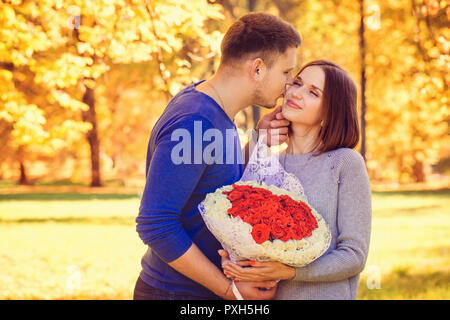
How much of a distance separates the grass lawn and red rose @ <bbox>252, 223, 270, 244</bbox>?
190 inches

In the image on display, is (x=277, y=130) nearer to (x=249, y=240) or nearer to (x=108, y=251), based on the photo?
(x=249, y=240)

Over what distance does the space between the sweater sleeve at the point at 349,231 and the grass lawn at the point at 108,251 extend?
4326 mm

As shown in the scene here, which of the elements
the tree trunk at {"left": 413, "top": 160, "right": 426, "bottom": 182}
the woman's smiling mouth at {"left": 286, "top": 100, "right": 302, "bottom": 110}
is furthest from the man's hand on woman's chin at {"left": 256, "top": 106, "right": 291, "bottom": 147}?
the tree trunk at {"left": 413, "top": 160, "right": 426, "bottom": 182}

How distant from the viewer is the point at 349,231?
2420mm

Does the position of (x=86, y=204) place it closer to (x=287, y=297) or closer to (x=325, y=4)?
(x=325, y=4)

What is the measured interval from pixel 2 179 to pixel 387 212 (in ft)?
70.1

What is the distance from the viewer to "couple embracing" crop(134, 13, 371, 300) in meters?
2.18

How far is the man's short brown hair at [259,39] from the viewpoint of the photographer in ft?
8.34

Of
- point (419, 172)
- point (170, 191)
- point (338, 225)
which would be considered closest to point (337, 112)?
point (338, 225)

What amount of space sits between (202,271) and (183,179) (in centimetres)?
44

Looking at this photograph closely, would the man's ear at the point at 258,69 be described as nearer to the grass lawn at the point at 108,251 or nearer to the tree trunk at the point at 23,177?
the grass lawn at the point at 108,251

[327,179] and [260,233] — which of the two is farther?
[327,179]

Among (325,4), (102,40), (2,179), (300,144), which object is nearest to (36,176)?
(2,179)

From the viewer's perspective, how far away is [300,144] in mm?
2828
